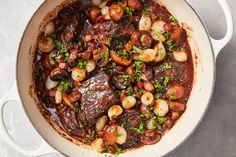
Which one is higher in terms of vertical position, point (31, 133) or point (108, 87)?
point (108, 87)

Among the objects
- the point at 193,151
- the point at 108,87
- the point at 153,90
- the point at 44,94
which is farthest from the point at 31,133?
the point at 193,151

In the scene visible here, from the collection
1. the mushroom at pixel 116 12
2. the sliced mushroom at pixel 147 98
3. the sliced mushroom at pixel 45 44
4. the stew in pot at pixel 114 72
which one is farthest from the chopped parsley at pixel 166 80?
the sliced mushroom at pixel 45 44

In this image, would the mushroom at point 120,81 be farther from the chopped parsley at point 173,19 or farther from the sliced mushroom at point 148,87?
the chopped parsley at point 173,19

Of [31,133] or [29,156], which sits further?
[31,133]

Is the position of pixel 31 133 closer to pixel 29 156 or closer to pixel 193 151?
pixel 29 156

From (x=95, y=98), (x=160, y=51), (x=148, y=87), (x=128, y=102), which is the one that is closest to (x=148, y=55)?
(x=160, y=51)

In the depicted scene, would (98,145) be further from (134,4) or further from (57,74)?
(134,4)

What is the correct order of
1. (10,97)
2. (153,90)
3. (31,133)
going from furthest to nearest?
(31,133)
(153,90)
(10,97)
